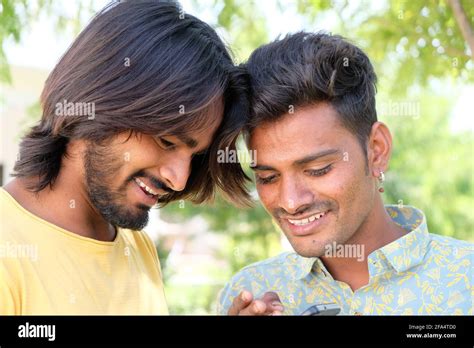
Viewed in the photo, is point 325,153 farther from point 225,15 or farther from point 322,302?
point 225,15

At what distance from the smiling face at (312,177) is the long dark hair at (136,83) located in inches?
7.1

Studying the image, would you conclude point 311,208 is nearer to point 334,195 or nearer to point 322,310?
point 334,195

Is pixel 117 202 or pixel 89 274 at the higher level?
pixel 117 202

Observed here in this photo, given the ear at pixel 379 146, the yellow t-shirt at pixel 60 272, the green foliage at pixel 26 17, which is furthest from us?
the green foliage at pixel 26 17

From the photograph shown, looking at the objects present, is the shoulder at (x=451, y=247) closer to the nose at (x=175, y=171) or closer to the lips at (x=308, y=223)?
the lips at (x=308, y=223)

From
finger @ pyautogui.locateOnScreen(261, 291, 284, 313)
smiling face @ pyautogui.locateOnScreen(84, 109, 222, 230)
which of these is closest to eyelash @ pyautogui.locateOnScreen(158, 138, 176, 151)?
smiling face @ pyautogui.locateOnScreen(84, 109, 222, 230)

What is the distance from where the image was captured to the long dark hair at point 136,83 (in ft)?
8.26

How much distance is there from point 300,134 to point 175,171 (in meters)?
0.50

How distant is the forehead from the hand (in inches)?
20.6

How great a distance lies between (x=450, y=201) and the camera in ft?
36.2

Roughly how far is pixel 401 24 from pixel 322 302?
2.06 m

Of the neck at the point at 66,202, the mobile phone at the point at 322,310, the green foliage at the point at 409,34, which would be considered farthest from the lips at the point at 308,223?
the green foliage at the point at 409,34

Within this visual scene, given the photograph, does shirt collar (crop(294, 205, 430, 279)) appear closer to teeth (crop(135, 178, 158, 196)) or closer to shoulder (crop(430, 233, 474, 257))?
shoulder (crop(430, 233, 474, 257))

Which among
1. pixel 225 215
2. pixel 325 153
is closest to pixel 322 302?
pixel 325 153
